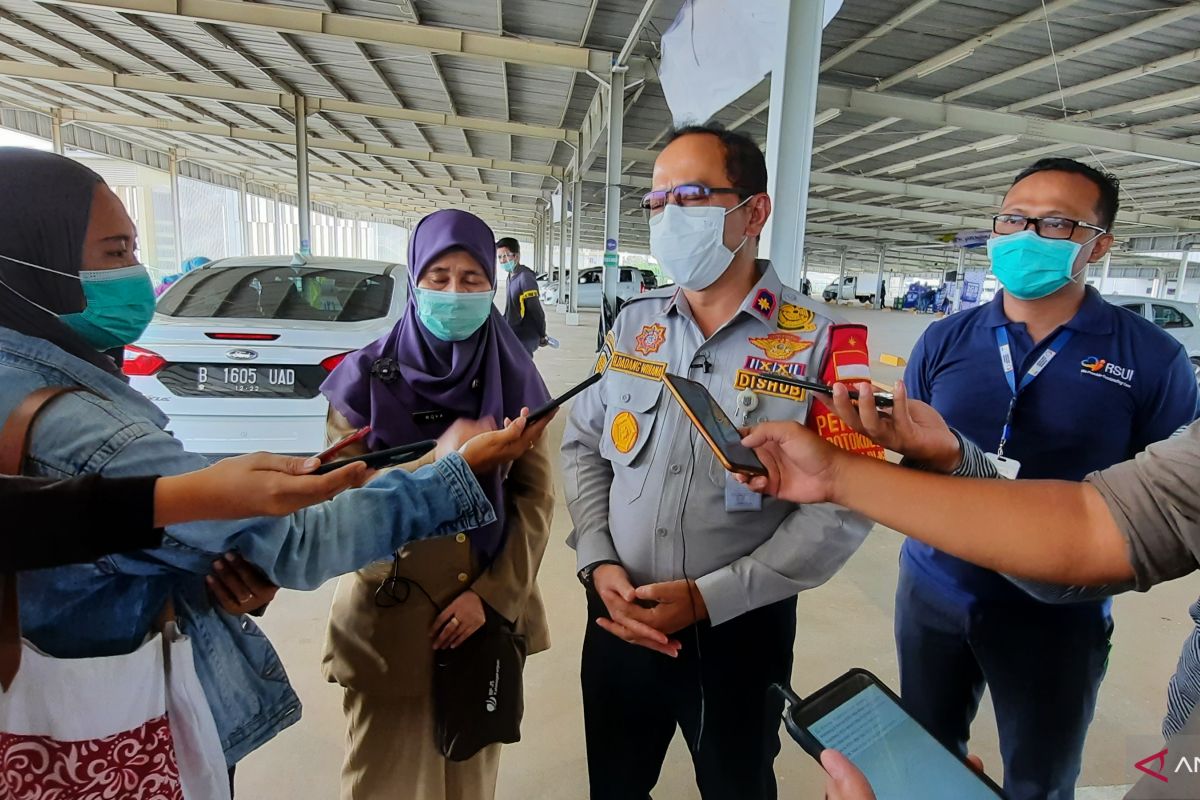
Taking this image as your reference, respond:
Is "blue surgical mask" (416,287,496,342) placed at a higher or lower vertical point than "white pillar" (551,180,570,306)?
lower

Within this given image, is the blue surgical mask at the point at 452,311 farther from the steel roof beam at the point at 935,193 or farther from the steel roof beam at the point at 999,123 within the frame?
the steel roof beam at the point at 935,193

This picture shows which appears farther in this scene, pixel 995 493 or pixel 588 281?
pixel 588 281

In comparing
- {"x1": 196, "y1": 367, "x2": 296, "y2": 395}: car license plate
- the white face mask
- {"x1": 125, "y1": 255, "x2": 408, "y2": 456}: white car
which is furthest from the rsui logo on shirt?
{"x1": 196, "y1": 367, "x2": 296, "y2": 395}: car license plate

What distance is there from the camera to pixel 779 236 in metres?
2.86

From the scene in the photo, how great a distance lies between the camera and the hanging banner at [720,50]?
2801 mm

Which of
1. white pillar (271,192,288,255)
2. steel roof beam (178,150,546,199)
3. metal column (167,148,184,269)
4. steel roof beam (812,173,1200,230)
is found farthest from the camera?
white pillar (271,192,288,255)

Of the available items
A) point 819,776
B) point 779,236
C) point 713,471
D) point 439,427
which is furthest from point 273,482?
point 779,236

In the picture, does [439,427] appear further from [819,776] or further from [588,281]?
[588,281]

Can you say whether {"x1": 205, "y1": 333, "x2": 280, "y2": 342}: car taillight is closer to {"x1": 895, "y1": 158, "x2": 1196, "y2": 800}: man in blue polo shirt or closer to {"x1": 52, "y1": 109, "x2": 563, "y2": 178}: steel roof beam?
{"x1": 895, "y1": 158, "x2": 1196, "y2": 800}: man in blue polo shirt

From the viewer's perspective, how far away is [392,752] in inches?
57.0

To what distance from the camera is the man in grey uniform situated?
1.24 m

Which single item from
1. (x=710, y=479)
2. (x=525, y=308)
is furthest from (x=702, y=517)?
(x=525, y=308)

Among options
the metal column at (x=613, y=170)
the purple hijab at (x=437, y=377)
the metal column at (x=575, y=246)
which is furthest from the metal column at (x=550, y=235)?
the purple hijab at (x=437, y=377)

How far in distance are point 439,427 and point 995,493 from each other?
1.15 metres
